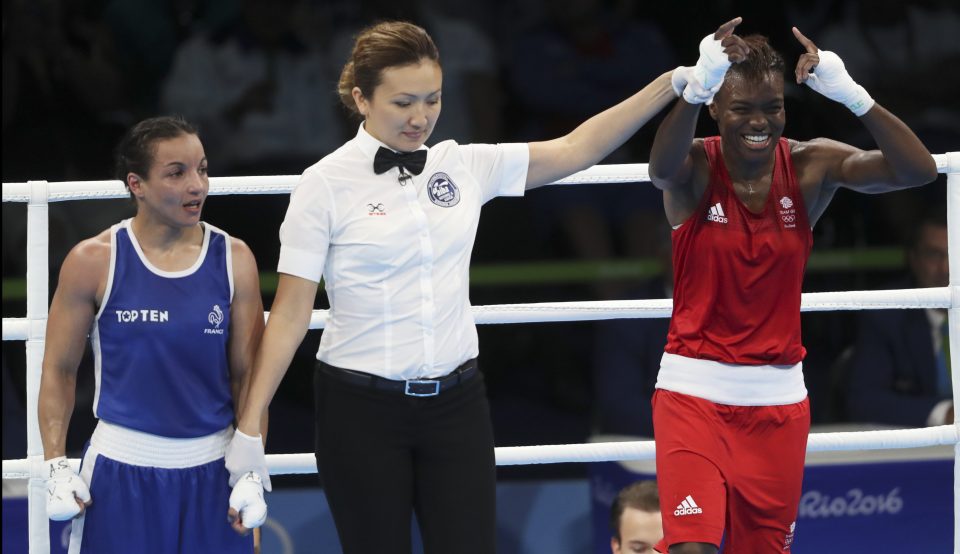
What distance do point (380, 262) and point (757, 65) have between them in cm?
78

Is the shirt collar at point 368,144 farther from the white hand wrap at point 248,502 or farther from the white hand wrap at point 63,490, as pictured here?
the white hand wrap at point 63,490

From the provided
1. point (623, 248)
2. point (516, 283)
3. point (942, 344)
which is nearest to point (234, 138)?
point (516, 283)

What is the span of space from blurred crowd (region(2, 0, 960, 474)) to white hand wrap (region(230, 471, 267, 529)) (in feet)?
8.96

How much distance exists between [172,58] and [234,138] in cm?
41

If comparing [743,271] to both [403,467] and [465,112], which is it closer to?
[403,467]

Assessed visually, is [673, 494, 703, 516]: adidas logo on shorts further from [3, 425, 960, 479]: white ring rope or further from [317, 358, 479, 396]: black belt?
[317, 358, 479, 396]: black belt

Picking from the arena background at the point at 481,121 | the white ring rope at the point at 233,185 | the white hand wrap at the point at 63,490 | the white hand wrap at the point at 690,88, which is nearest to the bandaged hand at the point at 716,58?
the white hand wrap at the point at 690,88

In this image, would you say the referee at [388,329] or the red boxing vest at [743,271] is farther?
the red boxing vest at [743,271]

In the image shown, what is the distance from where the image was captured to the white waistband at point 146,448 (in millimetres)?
2359

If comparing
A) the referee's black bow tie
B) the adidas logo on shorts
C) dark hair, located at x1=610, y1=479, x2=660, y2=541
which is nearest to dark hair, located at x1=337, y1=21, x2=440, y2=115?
the referee's black bow tie

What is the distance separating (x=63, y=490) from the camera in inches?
91.4

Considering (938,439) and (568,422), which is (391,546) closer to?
(938,439)

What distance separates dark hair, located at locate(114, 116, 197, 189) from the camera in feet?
7.83

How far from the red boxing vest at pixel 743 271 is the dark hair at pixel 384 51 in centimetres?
61
